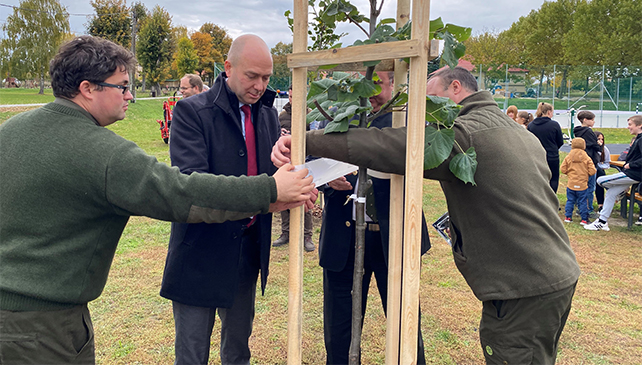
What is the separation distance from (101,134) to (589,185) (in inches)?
360

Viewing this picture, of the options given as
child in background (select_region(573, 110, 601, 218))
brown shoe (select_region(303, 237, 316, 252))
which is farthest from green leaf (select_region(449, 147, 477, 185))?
child in background (select_region(573, 110, 601, 218))

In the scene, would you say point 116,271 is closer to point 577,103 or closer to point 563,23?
point 577,103

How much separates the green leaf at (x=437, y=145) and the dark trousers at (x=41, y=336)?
1553mm

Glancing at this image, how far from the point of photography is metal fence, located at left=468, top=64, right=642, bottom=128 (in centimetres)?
2467

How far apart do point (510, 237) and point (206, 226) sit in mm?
1563

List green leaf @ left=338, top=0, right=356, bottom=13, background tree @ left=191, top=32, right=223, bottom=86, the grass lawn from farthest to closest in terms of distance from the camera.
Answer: background tree @ left=191, top=32, right=223, bottom=86, the grass lawn, green leaf @ left=338, top=0, right=356, bottom=13

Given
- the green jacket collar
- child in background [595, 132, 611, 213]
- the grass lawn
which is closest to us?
the green jacket collar

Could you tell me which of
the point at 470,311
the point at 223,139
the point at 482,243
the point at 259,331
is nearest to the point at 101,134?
the point at 223,139

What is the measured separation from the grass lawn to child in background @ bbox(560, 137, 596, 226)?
1313 mm

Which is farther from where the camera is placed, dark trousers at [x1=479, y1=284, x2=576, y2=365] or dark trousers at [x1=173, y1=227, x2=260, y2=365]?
dark trousers at [x1=173, y1=227, x2=260, y2=365]

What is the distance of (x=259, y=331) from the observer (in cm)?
404

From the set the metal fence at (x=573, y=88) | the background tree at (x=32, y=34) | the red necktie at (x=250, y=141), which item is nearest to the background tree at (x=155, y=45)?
the background tree at (x=32, y=34)

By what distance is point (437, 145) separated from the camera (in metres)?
1.73

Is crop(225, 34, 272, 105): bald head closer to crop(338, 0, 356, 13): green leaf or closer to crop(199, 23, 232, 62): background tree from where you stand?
crop(338, 0, 356, 13): green leaf
